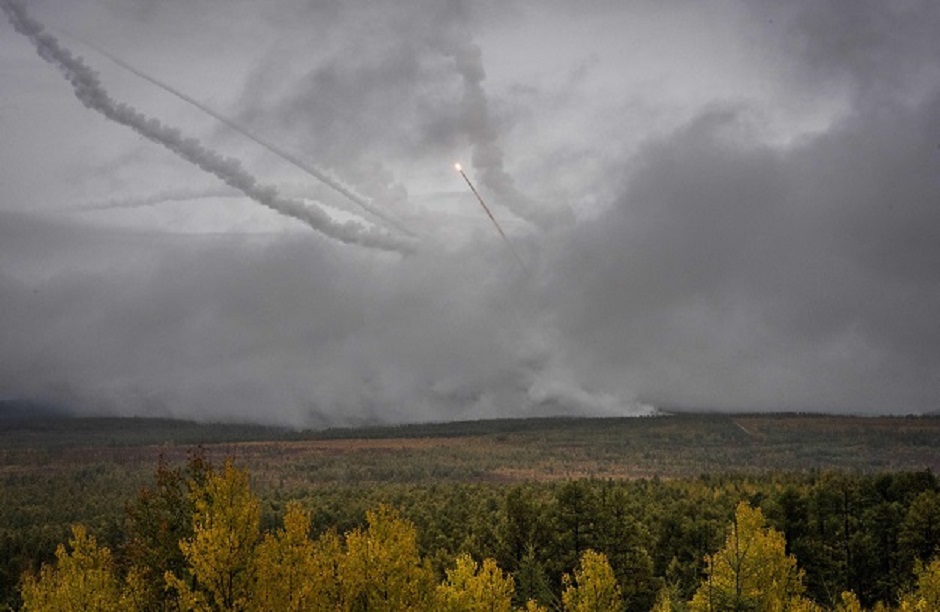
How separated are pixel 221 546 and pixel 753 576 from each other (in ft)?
130

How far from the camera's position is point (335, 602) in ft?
149

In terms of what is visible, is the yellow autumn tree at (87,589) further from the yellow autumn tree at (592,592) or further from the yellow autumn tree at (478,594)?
the yellow autumn tree at (592,592)

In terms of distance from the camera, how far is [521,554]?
7344cm

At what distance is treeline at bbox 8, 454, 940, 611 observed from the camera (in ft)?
128

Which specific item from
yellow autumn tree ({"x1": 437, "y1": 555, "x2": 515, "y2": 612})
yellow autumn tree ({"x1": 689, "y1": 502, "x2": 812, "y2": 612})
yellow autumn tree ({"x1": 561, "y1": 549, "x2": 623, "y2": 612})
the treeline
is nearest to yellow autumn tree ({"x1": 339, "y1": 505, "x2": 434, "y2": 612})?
the treeline

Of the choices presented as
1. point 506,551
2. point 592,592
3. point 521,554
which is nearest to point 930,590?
point 592,592

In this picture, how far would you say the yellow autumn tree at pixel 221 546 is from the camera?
35.2m

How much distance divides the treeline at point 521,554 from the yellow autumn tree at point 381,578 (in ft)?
0.33

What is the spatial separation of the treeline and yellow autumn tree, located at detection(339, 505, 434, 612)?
10 centimetres

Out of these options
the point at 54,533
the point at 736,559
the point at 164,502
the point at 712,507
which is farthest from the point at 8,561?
the point at 736,559

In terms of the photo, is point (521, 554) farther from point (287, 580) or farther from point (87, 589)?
point (87, 589)

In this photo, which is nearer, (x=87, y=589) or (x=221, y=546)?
(x=221, y=546)

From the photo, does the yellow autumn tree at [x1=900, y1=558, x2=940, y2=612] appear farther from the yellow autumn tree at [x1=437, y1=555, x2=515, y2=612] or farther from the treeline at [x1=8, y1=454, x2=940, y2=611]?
the yellow autumn tree at [x1=437, y1=555, x2=515, y2=612]

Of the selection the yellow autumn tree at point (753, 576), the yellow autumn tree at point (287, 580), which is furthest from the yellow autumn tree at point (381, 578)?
the yellow autumn tree at point (753, 576)
